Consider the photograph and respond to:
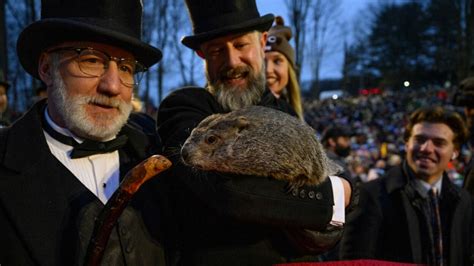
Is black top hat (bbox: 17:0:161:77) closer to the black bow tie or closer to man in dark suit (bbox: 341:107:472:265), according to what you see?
the black bow tie

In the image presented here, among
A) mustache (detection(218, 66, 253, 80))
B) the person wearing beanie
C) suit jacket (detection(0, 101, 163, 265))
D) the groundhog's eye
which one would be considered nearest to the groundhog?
the groundhog's eye

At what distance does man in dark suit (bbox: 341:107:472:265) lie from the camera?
3.66 metres

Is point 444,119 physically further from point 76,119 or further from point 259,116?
point 76,119

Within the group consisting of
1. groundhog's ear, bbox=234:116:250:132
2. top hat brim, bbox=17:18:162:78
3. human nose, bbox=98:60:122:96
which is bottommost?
groundhog's ear, bbox=234:116:250:132

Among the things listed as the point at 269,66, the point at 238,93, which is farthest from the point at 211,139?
the point at 269,66

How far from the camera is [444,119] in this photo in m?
4.12

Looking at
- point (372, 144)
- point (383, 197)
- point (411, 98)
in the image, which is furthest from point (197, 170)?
point (411, 98)

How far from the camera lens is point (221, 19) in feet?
7.76

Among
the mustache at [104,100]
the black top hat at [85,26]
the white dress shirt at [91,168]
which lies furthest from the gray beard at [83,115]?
the black top hat at [85,26]

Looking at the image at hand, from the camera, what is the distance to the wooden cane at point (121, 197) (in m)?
1.69

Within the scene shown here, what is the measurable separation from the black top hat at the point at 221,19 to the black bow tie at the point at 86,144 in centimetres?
65

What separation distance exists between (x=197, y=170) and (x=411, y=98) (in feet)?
87.1

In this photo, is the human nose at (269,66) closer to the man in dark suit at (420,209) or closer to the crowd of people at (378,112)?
the man in dark suit at (420,209)

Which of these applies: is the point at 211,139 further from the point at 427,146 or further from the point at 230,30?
the point at 427,146
